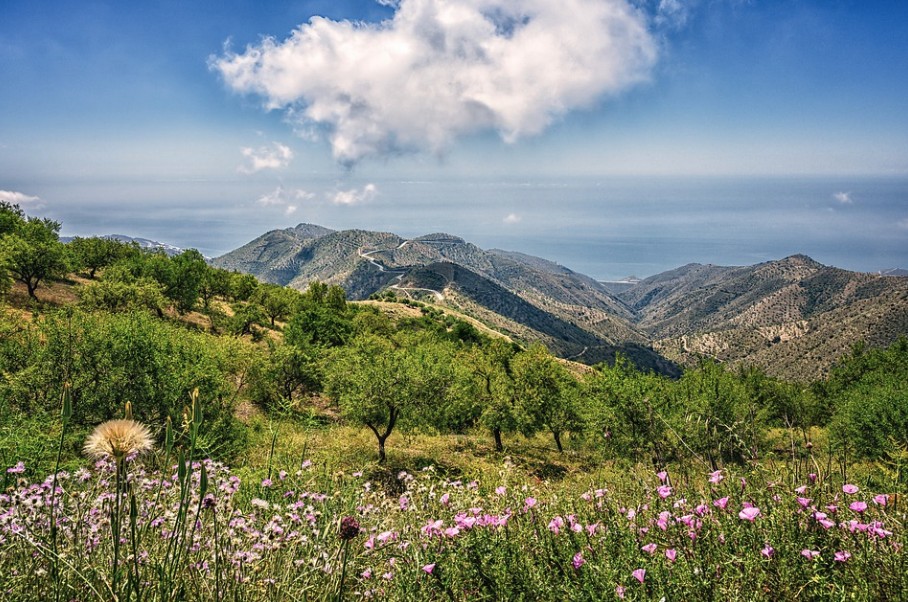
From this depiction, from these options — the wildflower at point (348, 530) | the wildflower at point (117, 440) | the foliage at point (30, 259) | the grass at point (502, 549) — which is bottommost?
the grass at point (502, 549)

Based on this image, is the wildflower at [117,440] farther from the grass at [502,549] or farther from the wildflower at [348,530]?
the wildflower at [348,530]

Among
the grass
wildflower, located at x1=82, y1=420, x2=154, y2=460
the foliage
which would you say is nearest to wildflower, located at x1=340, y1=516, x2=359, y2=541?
the grass

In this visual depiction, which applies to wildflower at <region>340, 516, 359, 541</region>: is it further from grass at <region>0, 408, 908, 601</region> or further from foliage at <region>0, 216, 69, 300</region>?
foliage at <region>0, 216, 69, 300</region>

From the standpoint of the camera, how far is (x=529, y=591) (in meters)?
2.95

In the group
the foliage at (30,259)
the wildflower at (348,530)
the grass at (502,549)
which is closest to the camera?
the wildflower at (348,530)

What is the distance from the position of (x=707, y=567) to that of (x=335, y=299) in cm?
6934

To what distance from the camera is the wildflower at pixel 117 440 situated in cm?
169

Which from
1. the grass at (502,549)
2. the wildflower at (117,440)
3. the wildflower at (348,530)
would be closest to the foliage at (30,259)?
the grass at (502,549)

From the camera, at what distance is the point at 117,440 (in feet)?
5.64

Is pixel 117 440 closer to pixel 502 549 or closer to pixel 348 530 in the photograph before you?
pixel 348 530

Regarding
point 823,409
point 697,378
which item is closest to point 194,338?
point 697,378

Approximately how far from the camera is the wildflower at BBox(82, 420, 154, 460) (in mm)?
1686

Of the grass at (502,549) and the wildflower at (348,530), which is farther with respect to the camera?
the grass at (502,549)

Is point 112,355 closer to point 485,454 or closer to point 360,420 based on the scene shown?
Answer: point 360,420
